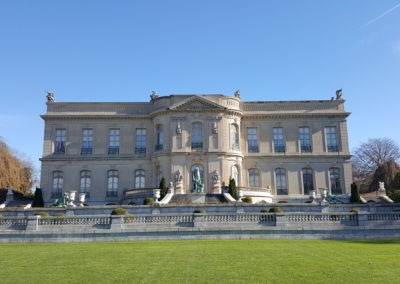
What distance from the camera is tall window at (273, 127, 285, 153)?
1438 inches

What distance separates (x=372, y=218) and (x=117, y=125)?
25156 mm

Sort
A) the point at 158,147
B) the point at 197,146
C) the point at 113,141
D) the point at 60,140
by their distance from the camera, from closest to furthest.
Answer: the point at 197,146, the point at 158,147, the point at 60,140, the point at 113,141

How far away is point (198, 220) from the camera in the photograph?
682 inches

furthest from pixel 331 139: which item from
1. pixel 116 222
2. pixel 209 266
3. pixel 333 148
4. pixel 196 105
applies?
pixel 209 266

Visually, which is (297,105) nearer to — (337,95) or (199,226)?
(337,95)

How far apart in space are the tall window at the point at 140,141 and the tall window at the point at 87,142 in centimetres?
426

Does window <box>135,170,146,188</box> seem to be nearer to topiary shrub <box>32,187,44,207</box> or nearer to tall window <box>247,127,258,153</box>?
topiary shrub <box>32,187,44,207</box>

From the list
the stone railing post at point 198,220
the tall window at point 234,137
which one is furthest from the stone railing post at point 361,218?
the tall window at point 234,137

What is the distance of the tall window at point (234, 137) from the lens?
35.0 metres

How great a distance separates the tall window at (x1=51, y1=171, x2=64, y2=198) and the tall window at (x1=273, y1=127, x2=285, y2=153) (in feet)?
65.0

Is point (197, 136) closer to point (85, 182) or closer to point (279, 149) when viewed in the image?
point (279, 149)

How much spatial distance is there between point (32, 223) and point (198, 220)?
24.1ft

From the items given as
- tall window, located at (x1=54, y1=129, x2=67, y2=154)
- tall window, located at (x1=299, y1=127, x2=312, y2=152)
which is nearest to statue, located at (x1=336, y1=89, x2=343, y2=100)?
tall window, located at (x1=299, y1=127, x2=312, y2=152)

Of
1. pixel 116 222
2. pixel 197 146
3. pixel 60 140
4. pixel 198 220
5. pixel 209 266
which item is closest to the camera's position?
pixel 209 266
